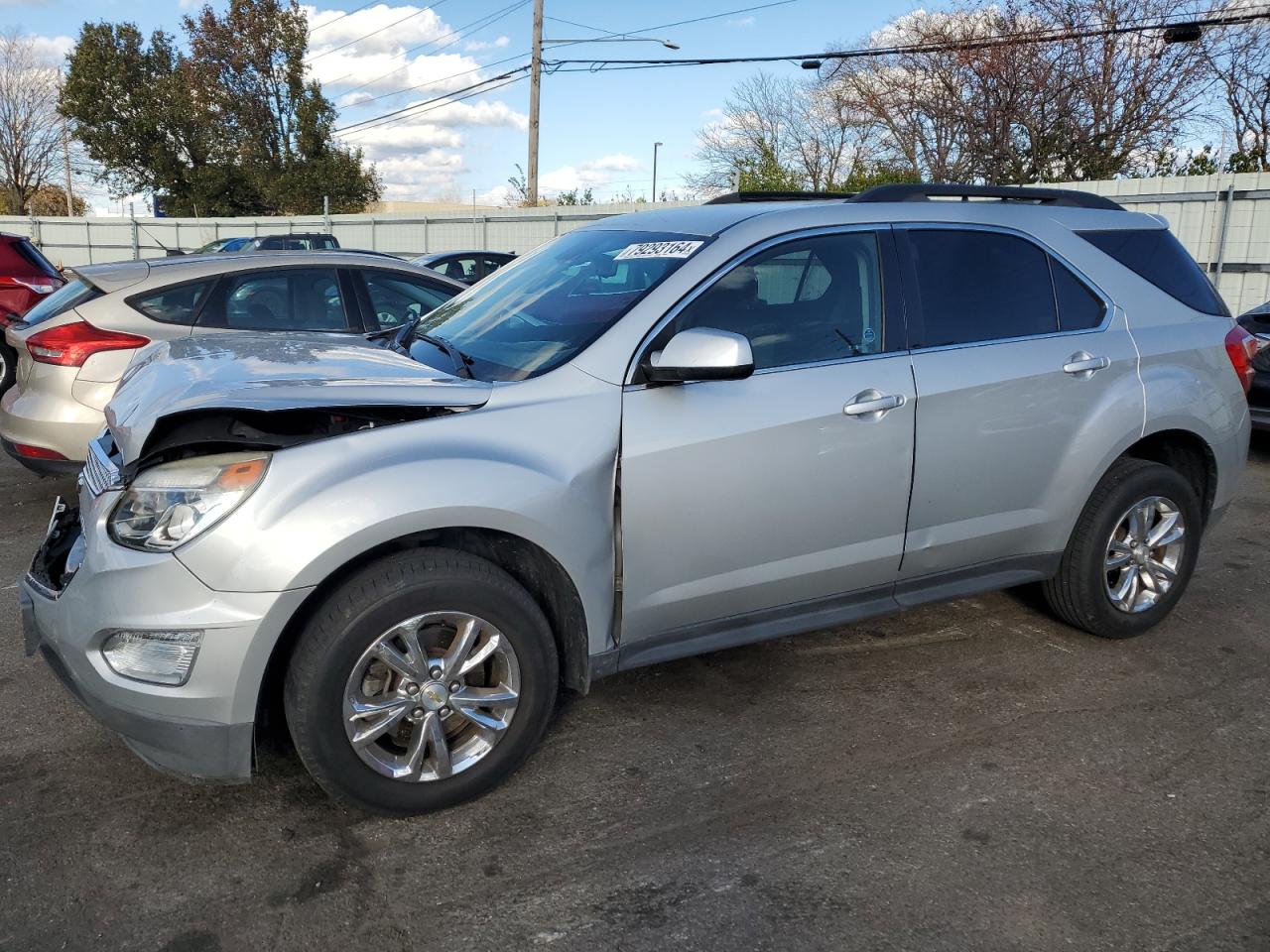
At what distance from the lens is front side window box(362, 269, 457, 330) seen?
6406 millimetres

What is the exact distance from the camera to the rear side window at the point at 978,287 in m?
3.73

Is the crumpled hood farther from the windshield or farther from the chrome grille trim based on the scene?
the windshield

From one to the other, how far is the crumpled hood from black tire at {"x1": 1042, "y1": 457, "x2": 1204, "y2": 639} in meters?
2.65

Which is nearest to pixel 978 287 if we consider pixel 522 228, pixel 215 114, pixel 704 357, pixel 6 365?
pixel 704 357

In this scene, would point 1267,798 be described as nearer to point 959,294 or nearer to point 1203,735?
point 1203,735

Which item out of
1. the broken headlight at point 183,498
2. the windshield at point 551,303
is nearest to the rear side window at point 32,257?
the windshield at point 551,303

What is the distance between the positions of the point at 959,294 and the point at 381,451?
2294 millimetres

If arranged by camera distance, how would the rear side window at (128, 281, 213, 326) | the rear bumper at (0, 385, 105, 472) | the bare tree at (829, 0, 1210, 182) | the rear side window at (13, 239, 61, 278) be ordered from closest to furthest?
the rear bumper at (0, 385, 105, 472)
the rear side window at (128, 281, 213, 326)
the rear side window at (13, 239, 61, 278)
the bare tree at (829, 0, 1210, 182)

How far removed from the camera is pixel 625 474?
306 centimetres

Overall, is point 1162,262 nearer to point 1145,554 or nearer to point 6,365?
point 1145,554

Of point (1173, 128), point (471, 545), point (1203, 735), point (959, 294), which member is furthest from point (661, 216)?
point (1173, 128)

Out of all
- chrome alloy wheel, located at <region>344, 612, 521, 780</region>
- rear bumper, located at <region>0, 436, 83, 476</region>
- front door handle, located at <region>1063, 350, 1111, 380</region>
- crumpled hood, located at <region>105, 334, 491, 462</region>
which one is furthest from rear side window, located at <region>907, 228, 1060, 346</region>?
rear bumper, located at <region>0, 436, 83, 476</region>

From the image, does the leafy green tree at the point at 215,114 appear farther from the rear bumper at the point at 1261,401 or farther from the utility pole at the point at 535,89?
the rear bumper at the point at 1261,401

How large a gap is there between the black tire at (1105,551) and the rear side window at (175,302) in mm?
4914
